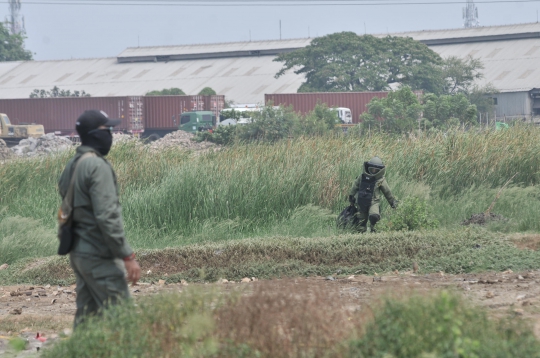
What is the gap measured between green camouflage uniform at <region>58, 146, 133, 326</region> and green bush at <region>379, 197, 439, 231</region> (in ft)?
27.8

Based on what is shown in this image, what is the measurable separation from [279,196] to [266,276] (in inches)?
196

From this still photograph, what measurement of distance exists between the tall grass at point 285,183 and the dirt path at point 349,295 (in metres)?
3.93

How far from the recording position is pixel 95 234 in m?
5.55

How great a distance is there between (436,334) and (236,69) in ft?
203

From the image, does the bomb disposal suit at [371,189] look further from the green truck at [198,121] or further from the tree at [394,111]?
the green truck at [198,121]

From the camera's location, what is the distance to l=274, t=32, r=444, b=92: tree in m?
55.8

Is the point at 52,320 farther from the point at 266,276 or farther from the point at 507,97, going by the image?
the point at 507,97

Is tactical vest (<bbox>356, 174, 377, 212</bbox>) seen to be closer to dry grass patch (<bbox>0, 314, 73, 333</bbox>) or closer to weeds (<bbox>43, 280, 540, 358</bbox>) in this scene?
dry grass patch (<bbox>0, 314, 73, 333</bbox>)

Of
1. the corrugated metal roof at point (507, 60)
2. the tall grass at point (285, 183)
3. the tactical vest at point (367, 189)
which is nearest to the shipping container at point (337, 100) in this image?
the corrugated metal roof at point (507, 60)

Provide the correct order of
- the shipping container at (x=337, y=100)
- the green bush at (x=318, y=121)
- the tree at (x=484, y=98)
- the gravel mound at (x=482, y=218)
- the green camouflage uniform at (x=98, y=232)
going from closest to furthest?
the green camouflage uniform at (x=98, y=232) < the gravel mound at (x=482, y=218) < the green bush at (x=318, y=121) < the shipping container at (x=337, y=100) < the tree at (x=484, y=98)

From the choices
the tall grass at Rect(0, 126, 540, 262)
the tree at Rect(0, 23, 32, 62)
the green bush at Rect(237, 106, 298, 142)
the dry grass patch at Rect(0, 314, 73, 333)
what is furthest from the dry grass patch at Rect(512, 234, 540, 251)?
the tree at Rect(0, 23, 32, 62)

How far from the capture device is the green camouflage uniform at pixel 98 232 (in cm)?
544

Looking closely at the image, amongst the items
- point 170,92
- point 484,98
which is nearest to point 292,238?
point 484,98

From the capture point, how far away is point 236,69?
65.6 meters
